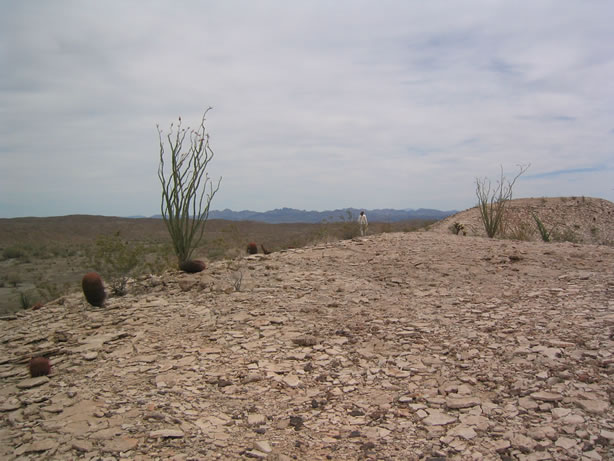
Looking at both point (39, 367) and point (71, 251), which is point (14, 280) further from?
point (39, 367)

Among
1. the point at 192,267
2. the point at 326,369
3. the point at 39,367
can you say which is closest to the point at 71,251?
the point at 192,267

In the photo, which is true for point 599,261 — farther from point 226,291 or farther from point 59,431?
point 59,431

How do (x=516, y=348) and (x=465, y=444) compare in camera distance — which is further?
(x=516, y=348)

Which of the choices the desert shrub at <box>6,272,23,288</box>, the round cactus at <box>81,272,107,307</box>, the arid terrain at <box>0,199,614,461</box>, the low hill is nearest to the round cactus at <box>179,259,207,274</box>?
the arid terrain at <box>0,199,614,461</box>

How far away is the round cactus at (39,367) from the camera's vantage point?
4434 millimetres

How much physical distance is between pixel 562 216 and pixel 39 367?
75.7ft

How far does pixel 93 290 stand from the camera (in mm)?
6434

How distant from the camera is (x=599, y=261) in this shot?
7.54 meters

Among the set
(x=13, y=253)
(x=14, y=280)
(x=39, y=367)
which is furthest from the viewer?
(x=13, y=253)

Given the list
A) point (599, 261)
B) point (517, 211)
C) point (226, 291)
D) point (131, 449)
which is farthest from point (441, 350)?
point (517, 211)

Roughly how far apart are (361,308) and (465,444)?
2885mm

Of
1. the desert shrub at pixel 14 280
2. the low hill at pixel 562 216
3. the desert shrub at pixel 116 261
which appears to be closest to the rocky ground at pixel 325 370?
Answer: the desert shrub at pixel 116 261

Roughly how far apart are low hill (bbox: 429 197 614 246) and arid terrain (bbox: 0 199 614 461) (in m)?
13.6

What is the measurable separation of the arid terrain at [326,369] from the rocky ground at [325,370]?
0.02m
